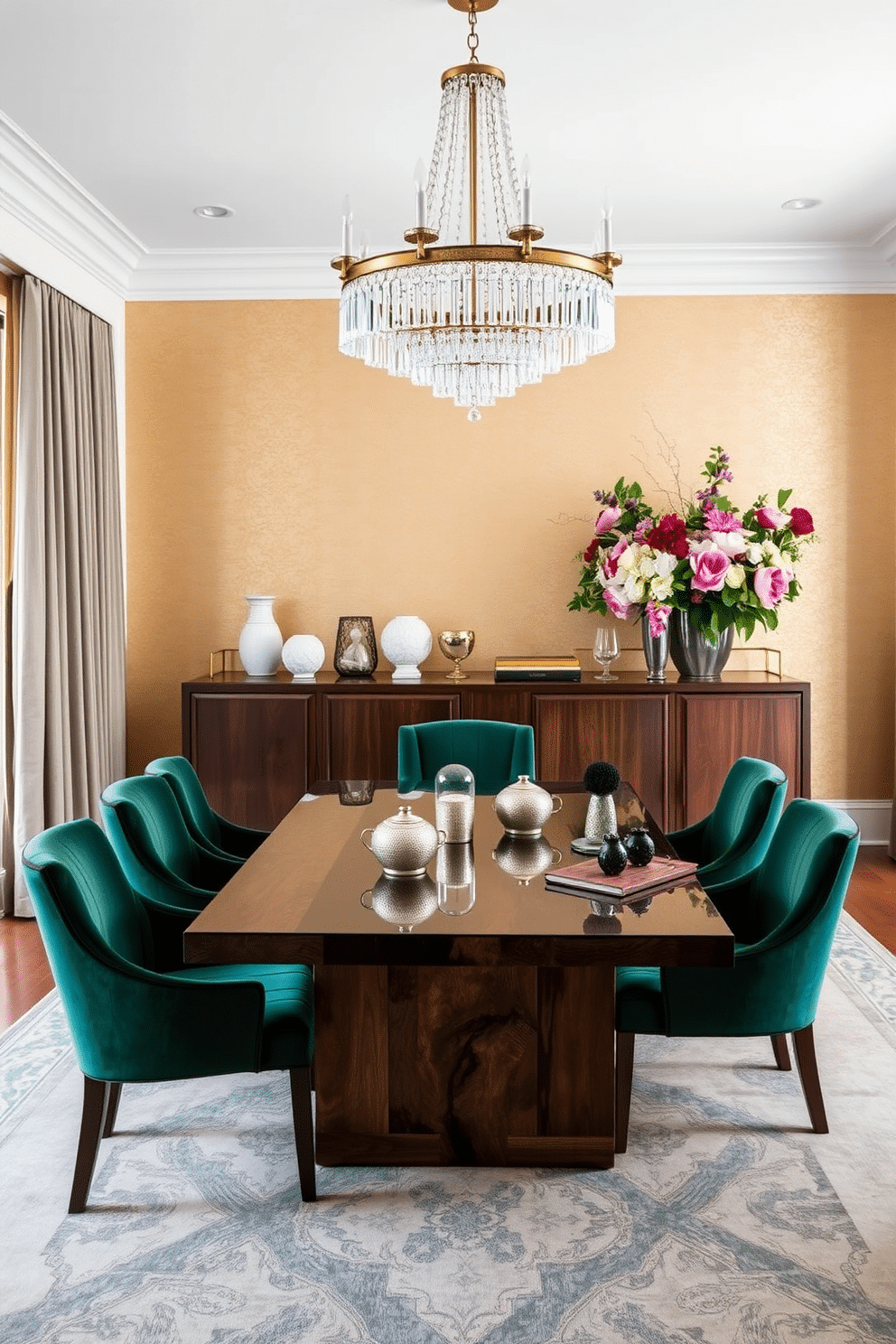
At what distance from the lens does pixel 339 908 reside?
2.17 metres

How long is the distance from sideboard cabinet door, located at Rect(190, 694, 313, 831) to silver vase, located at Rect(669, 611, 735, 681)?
163 centimetres

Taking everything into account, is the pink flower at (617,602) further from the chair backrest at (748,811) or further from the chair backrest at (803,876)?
the chair backrest at (803,876)

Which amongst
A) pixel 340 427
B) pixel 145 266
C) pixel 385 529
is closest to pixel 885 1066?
pixel 385 529

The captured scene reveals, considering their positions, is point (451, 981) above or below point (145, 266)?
below

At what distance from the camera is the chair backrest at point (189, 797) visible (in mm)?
3174

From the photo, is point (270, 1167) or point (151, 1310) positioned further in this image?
point (270, 1167)

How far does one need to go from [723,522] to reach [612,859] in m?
2.67

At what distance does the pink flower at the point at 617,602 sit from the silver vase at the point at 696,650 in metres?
0.24

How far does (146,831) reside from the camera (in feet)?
9.12

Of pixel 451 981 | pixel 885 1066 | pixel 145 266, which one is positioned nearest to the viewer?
pixel 451 981

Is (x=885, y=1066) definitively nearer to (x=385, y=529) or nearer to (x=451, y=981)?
(x=451, y=981)

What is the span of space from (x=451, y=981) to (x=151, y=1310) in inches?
32.9

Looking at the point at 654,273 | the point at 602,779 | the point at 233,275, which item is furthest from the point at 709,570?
the point at 233,275

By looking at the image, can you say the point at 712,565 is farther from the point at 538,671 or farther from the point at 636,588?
the point at 538,671
